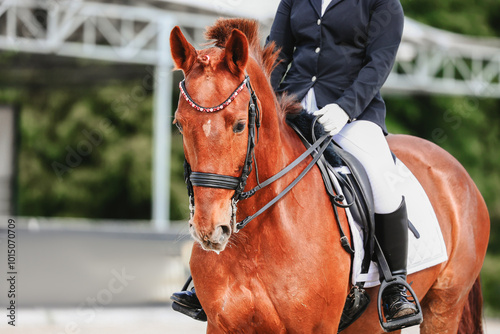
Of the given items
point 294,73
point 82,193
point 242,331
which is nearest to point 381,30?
point 294,73

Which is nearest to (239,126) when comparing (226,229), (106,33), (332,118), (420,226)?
(226,229)

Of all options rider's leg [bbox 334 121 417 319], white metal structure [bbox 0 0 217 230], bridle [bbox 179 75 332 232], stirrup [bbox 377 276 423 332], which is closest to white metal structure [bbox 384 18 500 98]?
white metal structure [bbox 0 0 217 230]

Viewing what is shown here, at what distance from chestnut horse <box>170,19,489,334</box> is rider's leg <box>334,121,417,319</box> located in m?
0.40

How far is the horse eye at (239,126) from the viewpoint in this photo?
322 centimetres

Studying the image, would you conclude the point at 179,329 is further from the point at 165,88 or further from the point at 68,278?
the point at 165,88

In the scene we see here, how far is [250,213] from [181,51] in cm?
92

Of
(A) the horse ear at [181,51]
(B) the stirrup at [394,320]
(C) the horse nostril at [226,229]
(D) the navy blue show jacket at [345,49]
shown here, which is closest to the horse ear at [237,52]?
(A) the horse ear at [181,51]

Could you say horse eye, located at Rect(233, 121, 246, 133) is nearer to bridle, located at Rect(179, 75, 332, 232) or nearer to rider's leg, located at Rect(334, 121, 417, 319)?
bridle, located at Rect(179, 75, 332, 232)

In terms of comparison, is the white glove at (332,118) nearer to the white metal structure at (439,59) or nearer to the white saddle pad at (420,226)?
the white saddle pad at (420,226)

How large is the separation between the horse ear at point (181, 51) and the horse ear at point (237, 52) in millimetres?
195

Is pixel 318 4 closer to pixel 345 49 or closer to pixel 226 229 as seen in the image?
pixel 345 49

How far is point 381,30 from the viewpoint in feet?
14.0

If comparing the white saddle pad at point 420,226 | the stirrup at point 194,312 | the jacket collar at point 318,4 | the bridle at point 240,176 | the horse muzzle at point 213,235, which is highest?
the jacket collar at point 318,4

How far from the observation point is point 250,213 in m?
3.57
